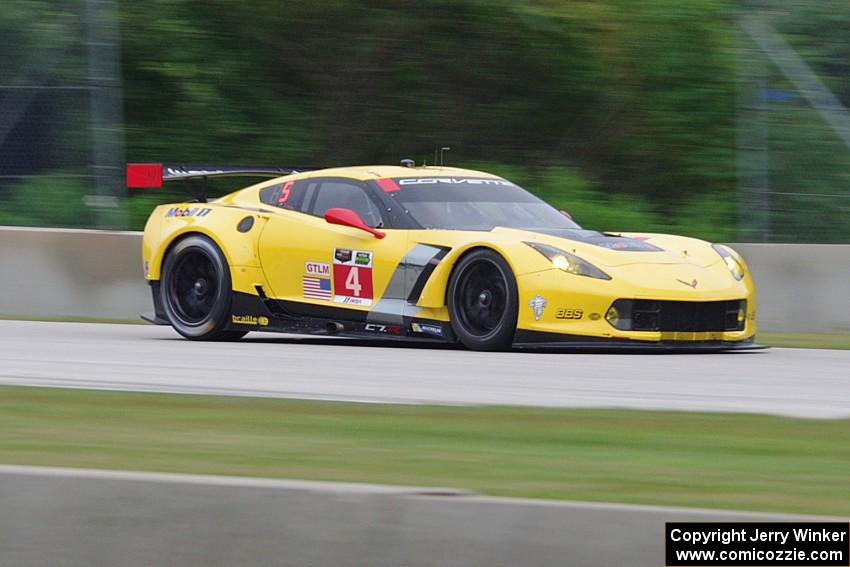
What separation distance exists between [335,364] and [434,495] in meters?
5.34

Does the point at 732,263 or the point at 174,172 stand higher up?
the point at 174,172

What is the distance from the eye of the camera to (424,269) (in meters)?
10.6

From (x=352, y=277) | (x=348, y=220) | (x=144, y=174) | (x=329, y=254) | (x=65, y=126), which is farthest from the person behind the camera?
(x=65, y=126)

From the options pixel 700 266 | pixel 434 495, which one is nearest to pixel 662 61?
pixel 700 266

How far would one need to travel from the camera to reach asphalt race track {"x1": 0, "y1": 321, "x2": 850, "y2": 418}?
765 cm

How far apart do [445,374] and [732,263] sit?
2.83m

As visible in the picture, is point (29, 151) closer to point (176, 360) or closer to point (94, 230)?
point (94, 230)

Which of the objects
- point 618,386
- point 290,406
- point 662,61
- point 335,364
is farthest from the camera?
point 662,61

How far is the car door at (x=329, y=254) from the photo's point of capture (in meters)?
10.9

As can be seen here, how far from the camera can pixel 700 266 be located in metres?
10.4

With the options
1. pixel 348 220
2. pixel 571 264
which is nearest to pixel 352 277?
pixel 348 220

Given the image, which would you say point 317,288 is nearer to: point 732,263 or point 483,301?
point 483,301

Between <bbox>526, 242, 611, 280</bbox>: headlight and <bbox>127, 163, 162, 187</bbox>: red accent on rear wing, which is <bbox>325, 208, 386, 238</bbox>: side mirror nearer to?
<bbox>526, 242, 611, 280</bbox>: headlight

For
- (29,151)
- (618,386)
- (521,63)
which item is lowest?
(618,386)
